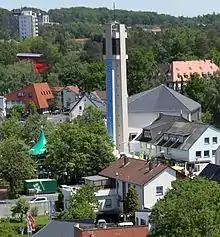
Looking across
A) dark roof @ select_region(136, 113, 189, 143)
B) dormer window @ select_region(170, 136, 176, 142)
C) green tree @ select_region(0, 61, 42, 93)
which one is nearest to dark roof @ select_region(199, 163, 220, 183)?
dormer window @ select_region(170, 136, 176, 142)

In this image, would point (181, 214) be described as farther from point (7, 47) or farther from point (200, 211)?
point (7, 47)

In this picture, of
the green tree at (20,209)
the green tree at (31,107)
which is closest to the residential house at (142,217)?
the green tree at (20,209)

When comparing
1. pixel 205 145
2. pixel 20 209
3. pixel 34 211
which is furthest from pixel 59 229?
pixel 205 145

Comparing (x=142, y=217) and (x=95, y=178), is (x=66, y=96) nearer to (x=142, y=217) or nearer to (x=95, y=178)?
(x=95, y=178)

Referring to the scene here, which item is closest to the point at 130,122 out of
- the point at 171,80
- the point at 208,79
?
the point at 208,79

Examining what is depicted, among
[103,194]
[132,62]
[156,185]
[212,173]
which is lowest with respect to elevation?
[103,194]

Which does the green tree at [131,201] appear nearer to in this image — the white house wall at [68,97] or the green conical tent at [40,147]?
the green conical tent at [40,147]
